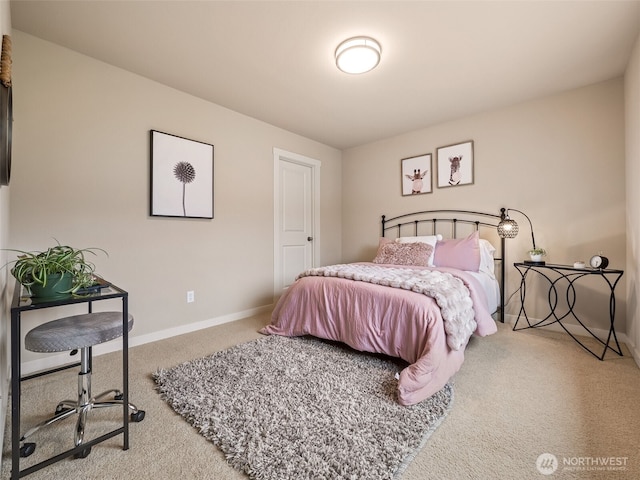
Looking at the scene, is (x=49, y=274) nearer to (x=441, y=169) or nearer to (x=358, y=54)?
(x=358, y=54)

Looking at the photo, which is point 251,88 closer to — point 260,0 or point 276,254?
point 260,0

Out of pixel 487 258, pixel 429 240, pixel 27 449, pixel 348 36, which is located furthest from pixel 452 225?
pixel 27 449

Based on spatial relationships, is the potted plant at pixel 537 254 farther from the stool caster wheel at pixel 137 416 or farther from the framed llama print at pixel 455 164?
the stool caster wheel at pixel 137 416

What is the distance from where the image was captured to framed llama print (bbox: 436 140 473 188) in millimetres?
3410

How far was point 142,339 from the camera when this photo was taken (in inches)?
100

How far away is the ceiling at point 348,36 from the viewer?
1814mm

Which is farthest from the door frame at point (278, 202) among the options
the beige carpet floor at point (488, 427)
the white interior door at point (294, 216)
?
the beige carpet floor at point (488, 427)

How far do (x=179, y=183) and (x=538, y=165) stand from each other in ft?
12.1

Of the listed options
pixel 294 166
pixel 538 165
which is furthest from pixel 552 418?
pixel 294 166

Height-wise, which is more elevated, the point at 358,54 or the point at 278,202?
the point at 358,54

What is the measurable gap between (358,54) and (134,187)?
219 centimetres

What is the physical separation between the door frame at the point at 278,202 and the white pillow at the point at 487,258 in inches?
87.1

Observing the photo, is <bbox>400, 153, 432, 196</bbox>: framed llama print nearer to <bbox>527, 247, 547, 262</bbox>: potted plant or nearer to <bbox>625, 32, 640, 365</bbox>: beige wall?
<bbox>527, 247, 547, 262</bbox>: potted plant

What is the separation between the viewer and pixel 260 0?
5.72 ft
